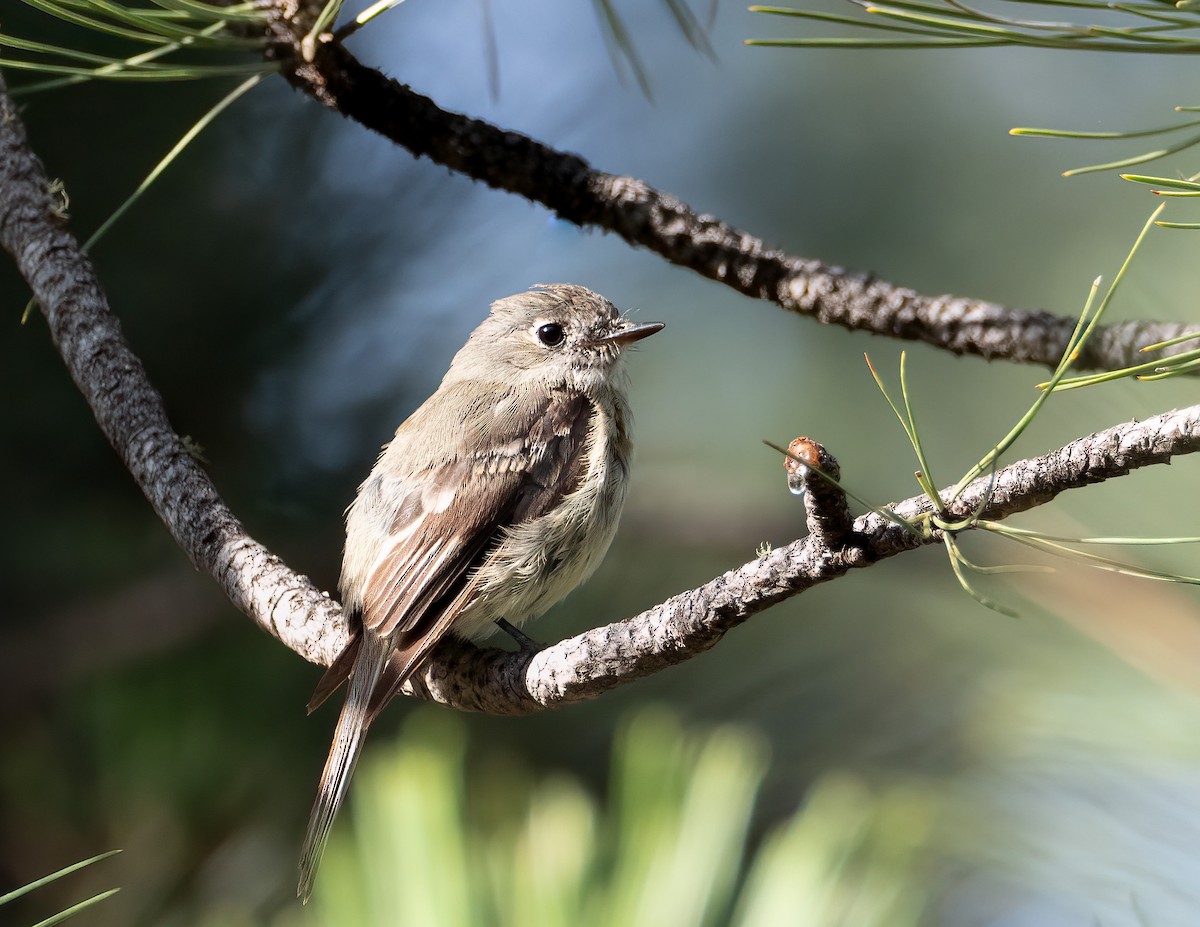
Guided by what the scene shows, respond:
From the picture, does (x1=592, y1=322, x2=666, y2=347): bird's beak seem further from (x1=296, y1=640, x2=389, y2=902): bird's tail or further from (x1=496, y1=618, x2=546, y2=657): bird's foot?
(x1=296, y1=640, x2=389, y2=902): bird's tail

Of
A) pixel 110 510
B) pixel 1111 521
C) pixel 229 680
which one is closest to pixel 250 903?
pixel 229 680

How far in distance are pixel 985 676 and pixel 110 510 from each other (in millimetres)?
2369

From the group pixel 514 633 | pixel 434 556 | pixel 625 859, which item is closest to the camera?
pixel 625 859

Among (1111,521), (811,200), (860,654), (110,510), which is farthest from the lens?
(811,200)

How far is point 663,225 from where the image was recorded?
2.29 metres

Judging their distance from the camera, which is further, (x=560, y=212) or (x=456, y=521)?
(x=456, y=521)

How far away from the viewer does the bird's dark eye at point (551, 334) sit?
3654 mm

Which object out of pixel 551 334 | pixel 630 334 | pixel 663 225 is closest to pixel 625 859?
pixel 663 225

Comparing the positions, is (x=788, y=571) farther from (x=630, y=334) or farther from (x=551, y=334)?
(x=551, y=334)

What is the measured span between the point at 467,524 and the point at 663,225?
3.21 ft

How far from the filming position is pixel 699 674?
368cm

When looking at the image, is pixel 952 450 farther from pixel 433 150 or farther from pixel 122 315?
pixel 122 315

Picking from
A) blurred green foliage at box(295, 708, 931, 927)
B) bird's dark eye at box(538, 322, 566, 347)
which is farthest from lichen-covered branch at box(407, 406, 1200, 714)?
bird's dark eye at box(538, 322, 566, 347)

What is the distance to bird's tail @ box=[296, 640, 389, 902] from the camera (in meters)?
2.40
